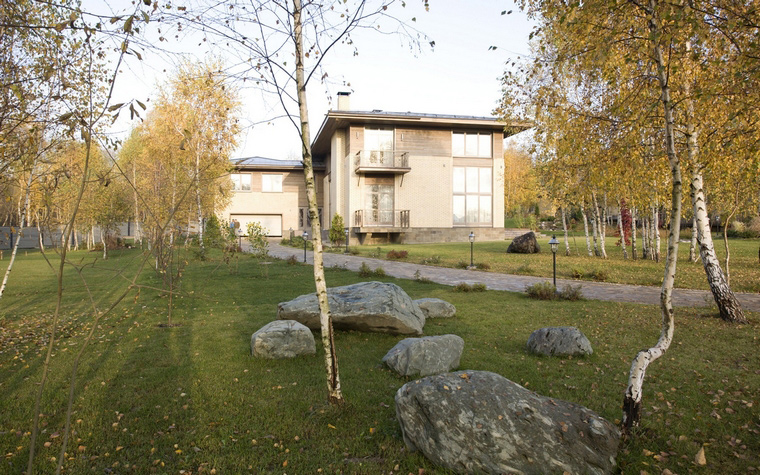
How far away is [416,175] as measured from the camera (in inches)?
1172

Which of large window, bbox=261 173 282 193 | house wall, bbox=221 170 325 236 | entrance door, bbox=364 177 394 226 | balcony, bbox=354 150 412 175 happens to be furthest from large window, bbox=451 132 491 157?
large window, bbox=261 173 282 193

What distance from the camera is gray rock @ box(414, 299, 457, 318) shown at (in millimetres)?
8516

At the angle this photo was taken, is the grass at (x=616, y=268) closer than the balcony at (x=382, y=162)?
Yes

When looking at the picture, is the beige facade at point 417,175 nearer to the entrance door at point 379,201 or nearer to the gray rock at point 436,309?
the entrance door at point 379,201

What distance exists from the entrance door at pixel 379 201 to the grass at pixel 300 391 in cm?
2083

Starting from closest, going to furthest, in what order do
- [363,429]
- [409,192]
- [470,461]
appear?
[470,461] < [363,429] < [409,192]

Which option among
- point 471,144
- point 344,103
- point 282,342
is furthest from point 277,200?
point 282,342

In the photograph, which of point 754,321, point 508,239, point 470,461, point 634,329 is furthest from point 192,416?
point 508,239

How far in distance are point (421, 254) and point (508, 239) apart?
13.5 meters

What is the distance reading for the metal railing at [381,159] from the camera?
2819cm

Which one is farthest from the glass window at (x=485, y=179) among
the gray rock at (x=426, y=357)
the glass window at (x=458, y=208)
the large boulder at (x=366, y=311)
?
the gray rock at (x=426, y=357)

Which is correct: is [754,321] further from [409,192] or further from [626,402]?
[409,192]

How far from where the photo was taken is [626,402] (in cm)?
380

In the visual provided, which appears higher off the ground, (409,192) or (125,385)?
(409,192)
